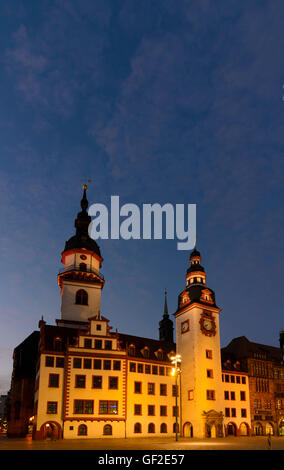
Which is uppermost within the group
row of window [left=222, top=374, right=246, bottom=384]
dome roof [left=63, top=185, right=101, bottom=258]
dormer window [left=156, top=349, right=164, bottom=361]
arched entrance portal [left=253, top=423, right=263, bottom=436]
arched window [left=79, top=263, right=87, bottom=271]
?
dome roof [left=63, top=185, right=101, bottom=258]

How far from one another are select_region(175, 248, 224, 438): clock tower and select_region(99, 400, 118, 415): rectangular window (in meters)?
12.8

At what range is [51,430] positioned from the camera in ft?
175

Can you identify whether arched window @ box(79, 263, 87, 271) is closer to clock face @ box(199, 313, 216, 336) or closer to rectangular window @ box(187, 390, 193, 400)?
clock face @ box(199, 313, 216, 336)

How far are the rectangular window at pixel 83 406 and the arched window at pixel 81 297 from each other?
1860cm

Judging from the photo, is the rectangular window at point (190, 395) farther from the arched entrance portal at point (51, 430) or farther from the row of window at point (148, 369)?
the arched entrance portal at point (51, 430)

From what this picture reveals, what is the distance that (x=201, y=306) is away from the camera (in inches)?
2643

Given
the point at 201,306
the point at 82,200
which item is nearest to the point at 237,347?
the point at 201,306

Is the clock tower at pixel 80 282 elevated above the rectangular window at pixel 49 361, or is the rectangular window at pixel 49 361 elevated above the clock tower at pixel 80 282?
the clock tower at pixel 80 282

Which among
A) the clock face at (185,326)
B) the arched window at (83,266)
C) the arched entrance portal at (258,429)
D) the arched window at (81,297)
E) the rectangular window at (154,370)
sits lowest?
the arched entrance portal at (258,429)

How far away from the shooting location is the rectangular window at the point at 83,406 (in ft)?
176

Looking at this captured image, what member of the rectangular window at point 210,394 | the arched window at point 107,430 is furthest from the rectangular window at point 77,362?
the rectangular window at point 210,394

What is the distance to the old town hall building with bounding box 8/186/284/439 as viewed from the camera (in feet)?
178

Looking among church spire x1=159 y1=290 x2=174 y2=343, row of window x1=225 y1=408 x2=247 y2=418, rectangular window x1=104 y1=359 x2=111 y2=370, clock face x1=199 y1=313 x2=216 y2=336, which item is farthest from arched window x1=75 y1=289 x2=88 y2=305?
church spire x1=159 y1=290 x2=174 y2=343

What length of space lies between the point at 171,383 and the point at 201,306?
12543 millimetres
